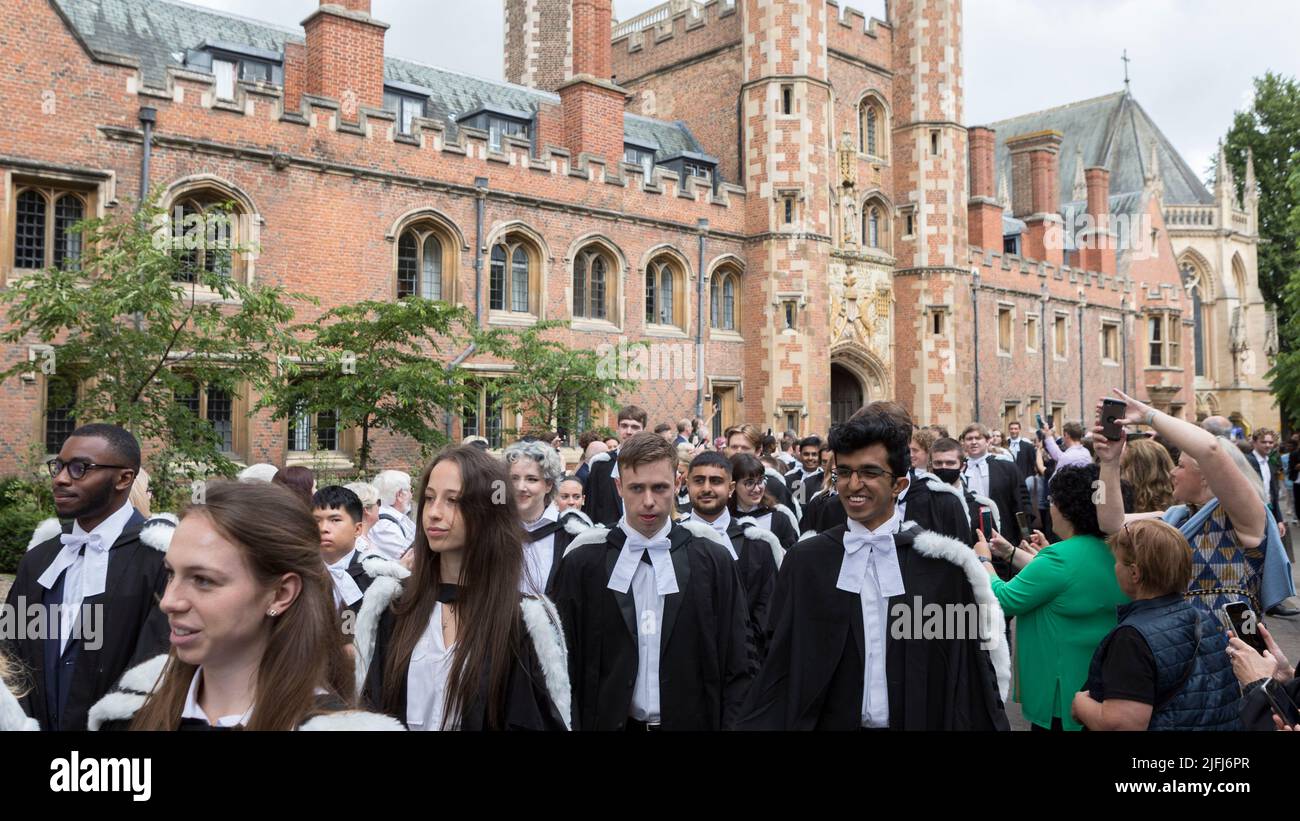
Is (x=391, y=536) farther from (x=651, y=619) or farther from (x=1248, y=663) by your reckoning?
(x=1248, y=663)

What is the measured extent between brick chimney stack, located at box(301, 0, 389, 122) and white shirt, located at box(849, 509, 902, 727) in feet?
54.2

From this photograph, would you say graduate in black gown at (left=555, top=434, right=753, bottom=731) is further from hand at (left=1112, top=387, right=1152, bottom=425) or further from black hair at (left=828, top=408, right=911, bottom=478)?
hand at (left=1112, top=387, right=1152, bottom=425)

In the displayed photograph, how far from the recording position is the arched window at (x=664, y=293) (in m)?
21.8

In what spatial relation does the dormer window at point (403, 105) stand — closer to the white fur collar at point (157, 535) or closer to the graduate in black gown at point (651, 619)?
the white fur collar at point (157, 535)

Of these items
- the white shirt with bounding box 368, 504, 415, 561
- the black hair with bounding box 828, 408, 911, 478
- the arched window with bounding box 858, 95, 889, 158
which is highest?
the arched window with bounding box 858, 95, 889, 158

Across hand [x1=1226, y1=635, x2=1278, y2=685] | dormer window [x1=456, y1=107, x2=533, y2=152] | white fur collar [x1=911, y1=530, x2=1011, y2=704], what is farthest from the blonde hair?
dormer window [x1=456, y1=107, x2=533, y2=152]

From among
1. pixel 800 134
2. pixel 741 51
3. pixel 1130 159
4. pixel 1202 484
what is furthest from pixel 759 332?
pixel 1130 159

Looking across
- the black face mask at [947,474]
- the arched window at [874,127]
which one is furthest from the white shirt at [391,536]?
the arched window at [874,127]

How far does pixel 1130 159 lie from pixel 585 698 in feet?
151

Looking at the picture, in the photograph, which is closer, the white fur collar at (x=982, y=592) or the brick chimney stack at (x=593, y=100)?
the white fur collar at (x=982, y=592)

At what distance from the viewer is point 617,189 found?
2078 centimetres

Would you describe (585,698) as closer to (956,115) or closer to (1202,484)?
(1202,484)

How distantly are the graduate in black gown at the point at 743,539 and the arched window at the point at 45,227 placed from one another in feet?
40.4

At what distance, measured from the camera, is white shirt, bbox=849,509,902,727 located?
10.3 ft
